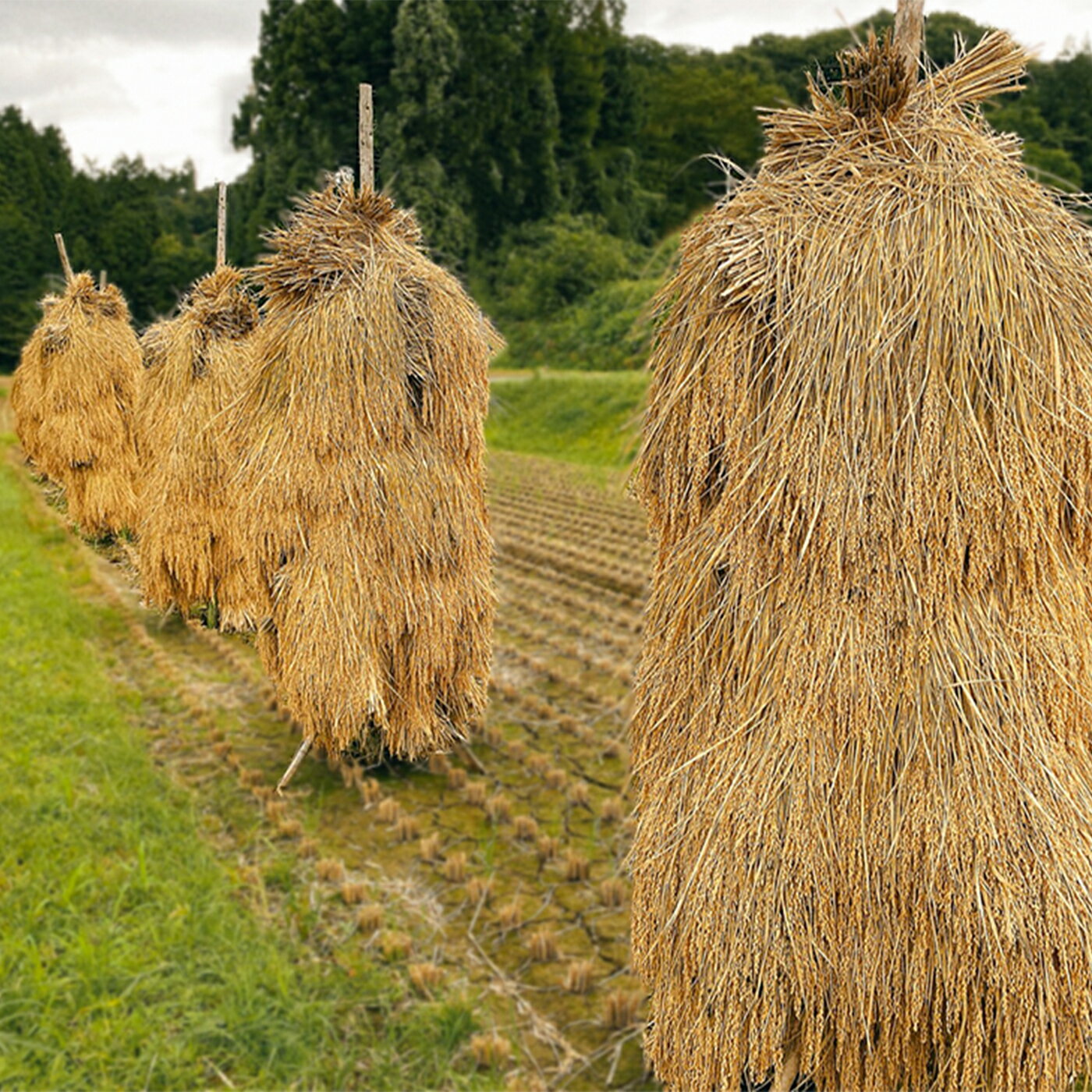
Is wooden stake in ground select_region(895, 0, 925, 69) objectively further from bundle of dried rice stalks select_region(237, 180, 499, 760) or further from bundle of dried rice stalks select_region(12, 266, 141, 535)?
bundle of dried rice stalks select_region(12, 266, 141, 535)

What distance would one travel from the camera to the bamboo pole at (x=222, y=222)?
3.32m

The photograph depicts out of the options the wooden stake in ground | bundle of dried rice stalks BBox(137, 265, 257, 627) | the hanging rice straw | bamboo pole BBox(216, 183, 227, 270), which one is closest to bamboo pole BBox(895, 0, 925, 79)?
the wooden stake in ground

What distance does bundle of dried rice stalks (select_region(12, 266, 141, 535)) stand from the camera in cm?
556

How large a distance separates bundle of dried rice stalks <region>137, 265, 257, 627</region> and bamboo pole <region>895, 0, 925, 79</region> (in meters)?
2.59

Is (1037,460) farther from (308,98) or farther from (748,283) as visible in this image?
(308,98)

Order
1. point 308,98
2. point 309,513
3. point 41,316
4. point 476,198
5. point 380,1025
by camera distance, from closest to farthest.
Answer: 1. point 309,513
2. point 308,98
3. point 380,1025
4. point 476,198
5. point 41,316

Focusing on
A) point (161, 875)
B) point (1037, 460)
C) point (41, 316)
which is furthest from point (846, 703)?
point (41, 316)

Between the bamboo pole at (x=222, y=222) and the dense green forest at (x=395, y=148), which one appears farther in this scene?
the dense green forest at (x=395, y=148)

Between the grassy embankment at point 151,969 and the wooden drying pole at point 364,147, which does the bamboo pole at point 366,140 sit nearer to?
the wooden drying pole at point 364,147

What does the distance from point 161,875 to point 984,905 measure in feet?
16.4

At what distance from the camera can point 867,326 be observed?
189 cm

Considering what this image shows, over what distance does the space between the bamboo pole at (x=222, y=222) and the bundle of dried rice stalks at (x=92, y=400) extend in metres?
2.39

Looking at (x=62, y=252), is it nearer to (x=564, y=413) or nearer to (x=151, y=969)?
(x=151, y=969)

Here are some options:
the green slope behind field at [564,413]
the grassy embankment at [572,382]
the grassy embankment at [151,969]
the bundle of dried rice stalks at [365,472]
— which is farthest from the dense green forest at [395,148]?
the green slope behind field at [564,413]
